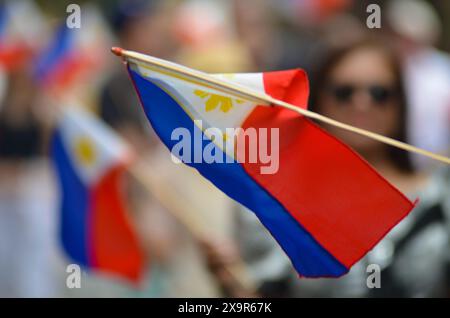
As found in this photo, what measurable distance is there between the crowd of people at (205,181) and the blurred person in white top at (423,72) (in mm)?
13

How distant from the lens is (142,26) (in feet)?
30.9

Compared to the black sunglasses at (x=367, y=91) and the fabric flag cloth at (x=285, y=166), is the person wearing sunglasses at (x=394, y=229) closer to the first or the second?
the black sunglasses at (x=367, y=91)

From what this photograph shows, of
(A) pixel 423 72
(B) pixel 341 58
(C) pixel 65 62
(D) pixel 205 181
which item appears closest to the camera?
(B) pixel 341 58

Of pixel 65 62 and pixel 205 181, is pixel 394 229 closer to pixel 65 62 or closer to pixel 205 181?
pixel 205 181

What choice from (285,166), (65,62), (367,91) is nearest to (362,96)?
(367,91)

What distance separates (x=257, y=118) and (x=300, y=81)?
0.18 metres

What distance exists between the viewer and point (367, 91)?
18.7 feet

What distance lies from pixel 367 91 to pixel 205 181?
8.99 feet

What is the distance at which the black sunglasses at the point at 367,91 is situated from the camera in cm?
570

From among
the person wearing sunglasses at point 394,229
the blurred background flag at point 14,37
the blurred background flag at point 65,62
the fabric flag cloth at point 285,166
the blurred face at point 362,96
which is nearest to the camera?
the fabric flag cloth at point 285,166

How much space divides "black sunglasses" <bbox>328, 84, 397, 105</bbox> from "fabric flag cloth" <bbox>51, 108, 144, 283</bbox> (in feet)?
4.38

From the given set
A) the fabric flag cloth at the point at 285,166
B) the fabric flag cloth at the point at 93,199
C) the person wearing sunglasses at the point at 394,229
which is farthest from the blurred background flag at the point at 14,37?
the fabric flag cloth at the point at 285,166
